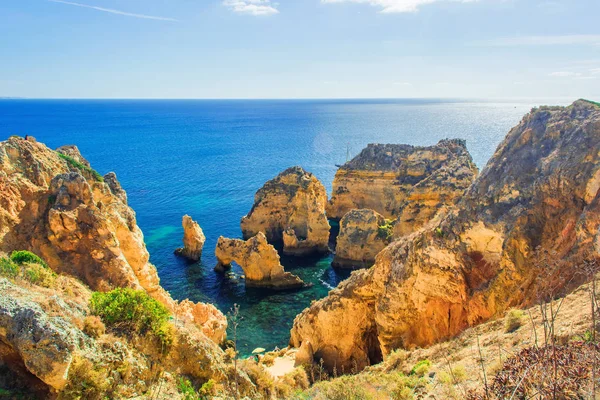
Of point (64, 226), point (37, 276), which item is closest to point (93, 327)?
point (37, 276)

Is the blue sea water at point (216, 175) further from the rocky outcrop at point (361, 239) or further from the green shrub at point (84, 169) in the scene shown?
the green shrub at point (84, 169)

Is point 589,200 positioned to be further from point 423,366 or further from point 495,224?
point 423,366

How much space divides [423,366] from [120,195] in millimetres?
26760

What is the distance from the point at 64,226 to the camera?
70.3 feet

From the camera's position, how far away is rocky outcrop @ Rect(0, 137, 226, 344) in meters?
21.0

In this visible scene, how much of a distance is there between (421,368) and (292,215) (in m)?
39.9

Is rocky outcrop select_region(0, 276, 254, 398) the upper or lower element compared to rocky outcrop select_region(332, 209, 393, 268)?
upper

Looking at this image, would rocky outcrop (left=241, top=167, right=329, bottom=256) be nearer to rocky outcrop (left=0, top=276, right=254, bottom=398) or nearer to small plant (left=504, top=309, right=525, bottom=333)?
small plant (left=504, top=309, right=525, bottom=333)

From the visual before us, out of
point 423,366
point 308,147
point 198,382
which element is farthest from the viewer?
point 308,147

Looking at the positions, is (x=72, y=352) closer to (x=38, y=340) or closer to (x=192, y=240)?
(x=38, y=340)

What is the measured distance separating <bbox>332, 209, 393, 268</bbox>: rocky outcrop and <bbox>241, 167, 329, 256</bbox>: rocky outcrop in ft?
15.3

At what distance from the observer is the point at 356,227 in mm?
47469

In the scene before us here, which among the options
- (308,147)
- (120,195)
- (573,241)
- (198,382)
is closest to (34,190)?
(120,195)

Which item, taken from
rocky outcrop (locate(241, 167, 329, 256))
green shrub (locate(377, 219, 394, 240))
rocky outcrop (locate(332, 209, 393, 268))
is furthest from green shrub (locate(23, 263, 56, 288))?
rocky outcrop (locate(241, 167, 329, 256))
